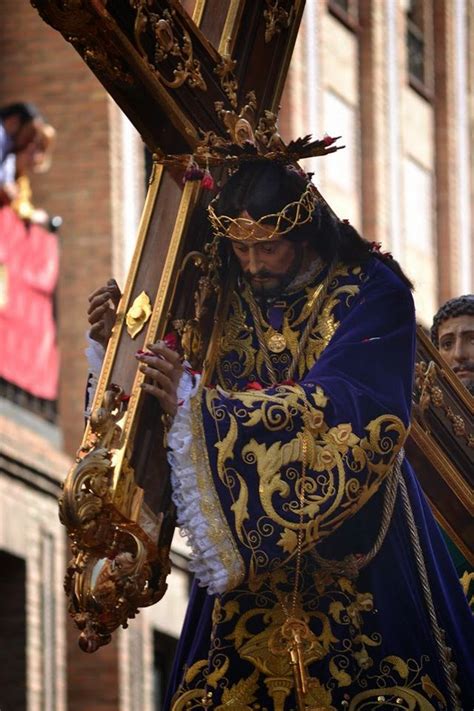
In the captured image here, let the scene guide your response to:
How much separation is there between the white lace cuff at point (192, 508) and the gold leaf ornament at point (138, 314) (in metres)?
0.26

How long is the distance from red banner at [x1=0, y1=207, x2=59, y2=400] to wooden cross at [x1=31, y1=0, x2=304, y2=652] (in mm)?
9792

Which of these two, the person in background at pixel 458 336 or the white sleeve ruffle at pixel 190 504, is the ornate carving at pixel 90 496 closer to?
the white sleeve ruffle at pixel 190 504

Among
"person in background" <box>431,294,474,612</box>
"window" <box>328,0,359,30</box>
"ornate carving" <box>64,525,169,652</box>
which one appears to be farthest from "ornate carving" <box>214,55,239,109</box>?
"window" <box>328,0,359,30</box>

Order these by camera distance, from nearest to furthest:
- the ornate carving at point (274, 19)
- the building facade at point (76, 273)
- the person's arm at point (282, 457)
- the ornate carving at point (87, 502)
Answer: the ornate carving at point (87, 502)
the person's arm at point (282, 457)
the ornate carving at point (274, 19)
the building facade at point (76, 273)

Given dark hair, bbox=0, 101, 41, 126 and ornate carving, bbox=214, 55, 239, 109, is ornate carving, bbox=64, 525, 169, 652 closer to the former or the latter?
ornate carving, bbox=214, 55, 239, 109

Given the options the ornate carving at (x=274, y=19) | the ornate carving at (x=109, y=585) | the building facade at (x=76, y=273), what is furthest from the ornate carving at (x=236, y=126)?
the building facade at (x=76, y=273)

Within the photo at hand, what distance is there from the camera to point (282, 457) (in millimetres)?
6027

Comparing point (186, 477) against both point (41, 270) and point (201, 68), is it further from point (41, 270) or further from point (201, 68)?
point (41, 270)

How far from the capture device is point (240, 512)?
5.95 metres

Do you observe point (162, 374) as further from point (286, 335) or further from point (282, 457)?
point (286, 335)

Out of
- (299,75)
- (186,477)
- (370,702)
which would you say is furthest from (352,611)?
(299,75)

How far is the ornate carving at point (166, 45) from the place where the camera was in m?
6.14

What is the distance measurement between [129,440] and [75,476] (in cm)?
20

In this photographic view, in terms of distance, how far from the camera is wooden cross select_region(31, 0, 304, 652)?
231 inches
